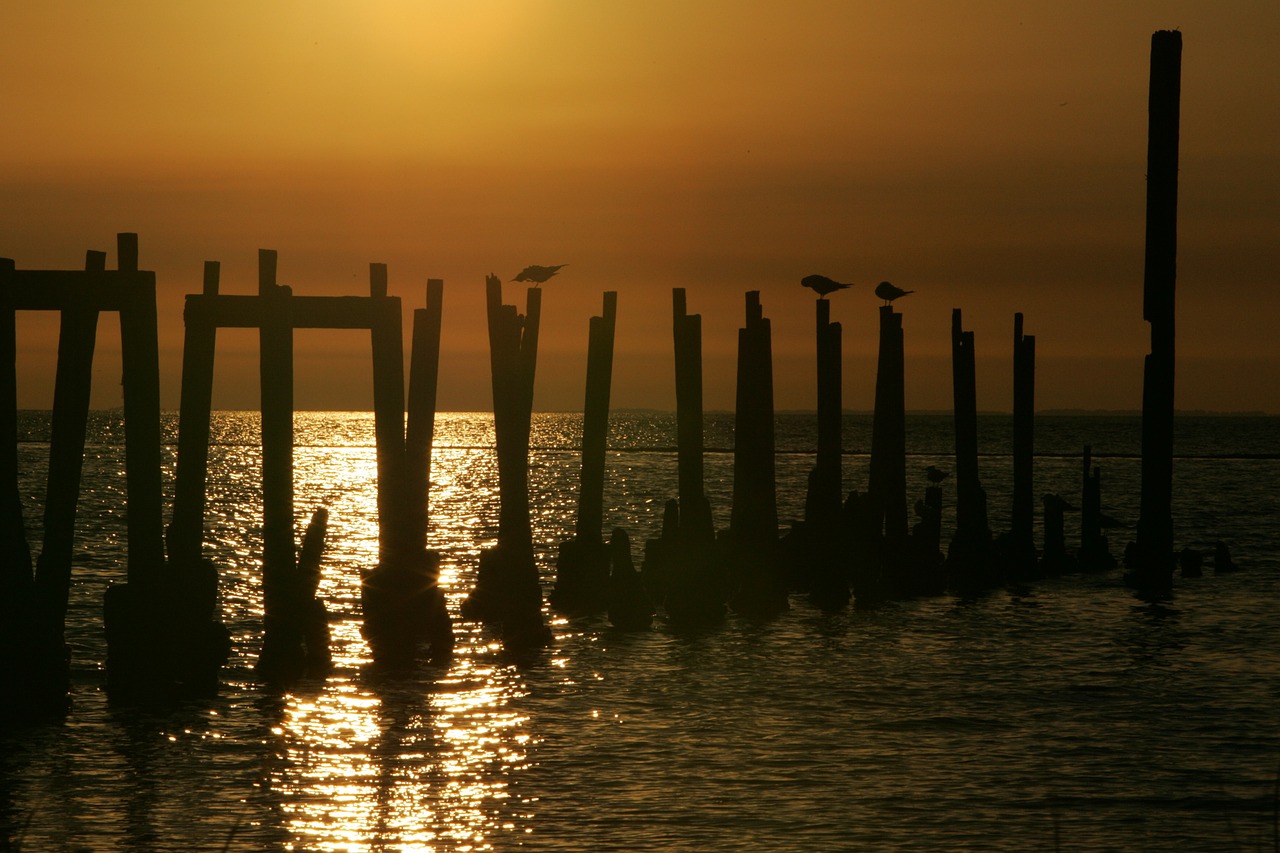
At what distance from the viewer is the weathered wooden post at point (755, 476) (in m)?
18.9

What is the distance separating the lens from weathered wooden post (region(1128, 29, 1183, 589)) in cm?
1783

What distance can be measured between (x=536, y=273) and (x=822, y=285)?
14.3 ft

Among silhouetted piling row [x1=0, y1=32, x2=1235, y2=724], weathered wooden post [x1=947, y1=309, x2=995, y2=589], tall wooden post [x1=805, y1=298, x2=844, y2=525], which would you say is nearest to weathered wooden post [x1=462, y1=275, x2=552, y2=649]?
silhouetted piling row [x1=0, y1=32, x2=1235, y2=724]

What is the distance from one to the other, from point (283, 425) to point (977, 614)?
10.9 m

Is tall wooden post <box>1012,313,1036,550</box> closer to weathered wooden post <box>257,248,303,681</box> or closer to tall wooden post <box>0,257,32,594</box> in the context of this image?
weathered wooden post <box>257,248,303,681</box>

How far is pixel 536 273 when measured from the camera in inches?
780

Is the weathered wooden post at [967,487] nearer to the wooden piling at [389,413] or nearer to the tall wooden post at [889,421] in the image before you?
the tall wooden post at [889,421]

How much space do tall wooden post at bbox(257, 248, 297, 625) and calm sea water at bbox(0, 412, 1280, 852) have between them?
125 cm

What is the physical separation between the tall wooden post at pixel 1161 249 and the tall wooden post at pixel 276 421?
10.0 metres

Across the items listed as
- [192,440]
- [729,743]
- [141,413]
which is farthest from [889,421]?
[141,413]

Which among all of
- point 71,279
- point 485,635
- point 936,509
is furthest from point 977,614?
point 71,279

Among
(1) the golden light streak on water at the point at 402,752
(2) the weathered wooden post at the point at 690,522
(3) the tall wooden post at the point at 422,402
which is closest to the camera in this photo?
(1) the golden light streak on water at the point at 402,752

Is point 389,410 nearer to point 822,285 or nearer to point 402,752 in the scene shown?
point 402,752

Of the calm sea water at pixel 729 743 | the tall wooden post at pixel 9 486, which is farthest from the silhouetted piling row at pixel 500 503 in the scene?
the calm sea water at pixel 729 743
